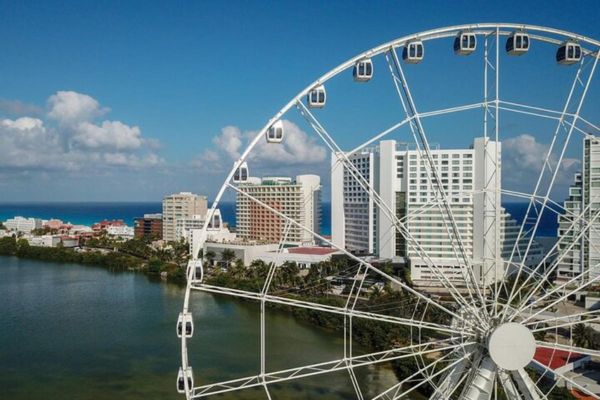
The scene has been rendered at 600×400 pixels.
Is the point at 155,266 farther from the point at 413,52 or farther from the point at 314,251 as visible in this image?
the point at 413,52

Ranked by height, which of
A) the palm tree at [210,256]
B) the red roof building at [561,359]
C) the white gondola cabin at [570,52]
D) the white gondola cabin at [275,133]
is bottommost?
the red roof building at [561,359]

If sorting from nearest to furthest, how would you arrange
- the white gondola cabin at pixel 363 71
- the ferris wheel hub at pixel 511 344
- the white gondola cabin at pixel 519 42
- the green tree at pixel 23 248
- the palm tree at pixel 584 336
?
the ferris wheel hub at pixel 511 344, the white gondola cabin at pixel 363 71, the white gondola cabin at pixel 519 42, the palm tree at pixel 584 336, the green tree at pixel 23 248

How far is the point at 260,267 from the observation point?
3691 centimetres

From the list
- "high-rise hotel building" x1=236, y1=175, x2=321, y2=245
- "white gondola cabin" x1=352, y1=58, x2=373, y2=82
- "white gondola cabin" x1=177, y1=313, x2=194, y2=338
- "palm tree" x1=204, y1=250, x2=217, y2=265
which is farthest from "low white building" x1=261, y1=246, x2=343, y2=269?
"white gondola cabin" x1=177, y1=313, x2=194, y2=338

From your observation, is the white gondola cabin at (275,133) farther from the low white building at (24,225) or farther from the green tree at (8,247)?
the low white building at (24,225)

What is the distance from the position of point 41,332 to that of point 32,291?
10.9 m

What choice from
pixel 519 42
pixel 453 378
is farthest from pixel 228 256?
pixel 519 42

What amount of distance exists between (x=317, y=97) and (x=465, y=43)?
9.06 ft

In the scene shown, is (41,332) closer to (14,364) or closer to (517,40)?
(14,364)

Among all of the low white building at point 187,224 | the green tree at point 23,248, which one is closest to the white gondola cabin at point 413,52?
the low white building at point 187,224

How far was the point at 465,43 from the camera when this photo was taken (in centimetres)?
983

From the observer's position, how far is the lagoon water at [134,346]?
16.5 meters

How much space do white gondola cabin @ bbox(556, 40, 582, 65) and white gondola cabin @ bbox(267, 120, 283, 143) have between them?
17.0ft

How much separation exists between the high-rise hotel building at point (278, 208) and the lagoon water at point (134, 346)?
19.3 meters
